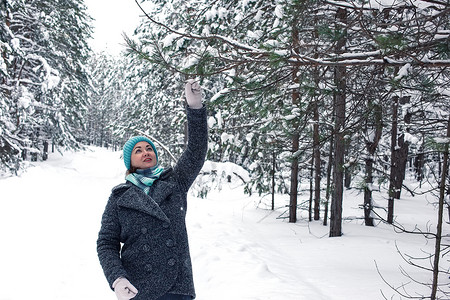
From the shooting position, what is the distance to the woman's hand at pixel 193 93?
2.30 m

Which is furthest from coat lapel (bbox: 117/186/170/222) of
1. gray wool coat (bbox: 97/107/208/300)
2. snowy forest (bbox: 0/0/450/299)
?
snowy forest (bbox: 0/0/450/299)

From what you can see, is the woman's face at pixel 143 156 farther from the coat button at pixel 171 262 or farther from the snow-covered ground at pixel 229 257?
the snow-covered ground at pixel 229 257

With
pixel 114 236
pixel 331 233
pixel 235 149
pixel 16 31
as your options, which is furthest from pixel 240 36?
pixel 16 31

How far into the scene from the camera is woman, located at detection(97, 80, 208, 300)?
2080mm

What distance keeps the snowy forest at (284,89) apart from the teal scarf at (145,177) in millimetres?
1596

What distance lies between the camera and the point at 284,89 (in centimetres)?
630

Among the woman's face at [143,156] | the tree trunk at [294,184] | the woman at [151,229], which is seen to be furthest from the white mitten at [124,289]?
the tree trunk at [294,184]

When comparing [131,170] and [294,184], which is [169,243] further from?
[294,184]

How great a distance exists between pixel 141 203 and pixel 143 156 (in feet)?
1.26

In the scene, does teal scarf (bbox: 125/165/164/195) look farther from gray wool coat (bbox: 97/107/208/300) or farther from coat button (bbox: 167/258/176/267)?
coat button (bbox: 167/258/176/267)

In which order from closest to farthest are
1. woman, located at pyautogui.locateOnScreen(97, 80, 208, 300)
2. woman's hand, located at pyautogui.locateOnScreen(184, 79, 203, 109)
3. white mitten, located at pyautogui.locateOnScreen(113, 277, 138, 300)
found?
white mitten, located at pyautogui.locateOnScreen(113, 277, 138, 300) < woman, located at pyautogui.locateOnScreen(97, 80, 208, 300) < woman's hand, located at pyautogui.locateOnScreen(184, 79, 203, 109)

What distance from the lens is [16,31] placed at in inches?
650

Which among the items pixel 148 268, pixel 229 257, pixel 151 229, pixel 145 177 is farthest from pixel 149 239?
pixel 229 257

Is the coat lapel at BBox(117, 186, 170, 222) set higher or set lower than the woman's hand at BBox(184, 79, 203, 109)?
lower
